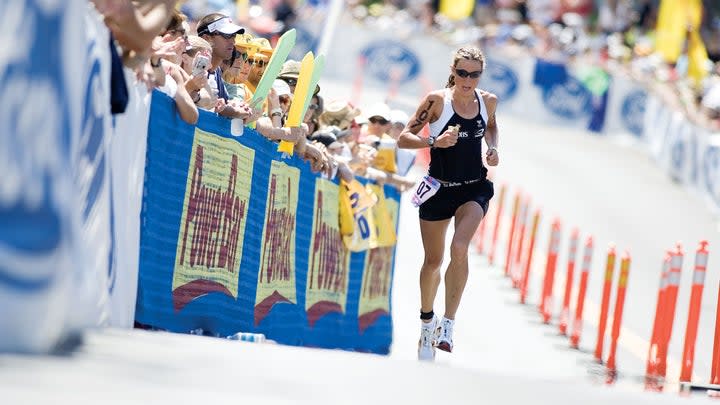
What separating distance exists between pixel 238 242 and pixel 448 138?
1.76 m

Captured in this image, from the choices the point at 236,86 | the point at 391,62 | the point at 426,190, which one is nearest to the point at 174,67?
the point at 236,86

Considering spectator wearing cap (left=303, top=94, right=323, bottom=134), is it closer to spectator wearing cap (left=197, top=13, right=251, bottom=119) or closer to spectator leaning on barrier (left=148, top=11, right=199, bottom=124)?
spectator wearing cap (left=197, top=13, right=251, bottom=119)

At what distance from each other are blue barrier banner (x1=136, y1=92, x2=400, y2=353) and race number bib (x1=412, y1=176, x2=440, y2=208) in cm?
90

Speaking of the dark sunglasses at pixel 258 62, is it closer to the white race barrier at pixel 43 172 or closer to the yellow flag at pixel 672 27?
the white race barrier at pixel 43 172

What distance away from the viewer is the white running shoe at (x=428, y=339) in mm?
11828

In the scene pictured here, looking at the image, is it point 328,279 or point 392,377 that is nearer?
point 392,377

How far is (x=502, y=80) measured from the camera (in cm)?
3525

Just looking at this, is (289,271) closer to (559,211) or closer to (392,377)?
(392,377)

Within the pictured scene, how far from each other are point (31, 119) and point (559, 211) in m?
21.1

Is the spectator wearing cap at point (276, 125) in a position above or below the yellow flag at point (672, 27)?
below

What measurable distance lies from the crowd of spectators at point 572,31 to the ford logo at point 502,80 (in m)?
0.57

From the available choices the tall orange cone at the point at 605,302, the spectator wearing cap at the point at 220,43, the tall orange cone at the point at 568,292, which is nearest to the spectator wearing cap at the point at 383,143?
the tall orange cone at the point at 605,302

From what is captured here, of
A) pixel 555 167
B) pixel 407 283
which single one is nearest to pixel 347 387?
pixel 407 283

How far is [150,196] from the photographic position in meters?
8.65
